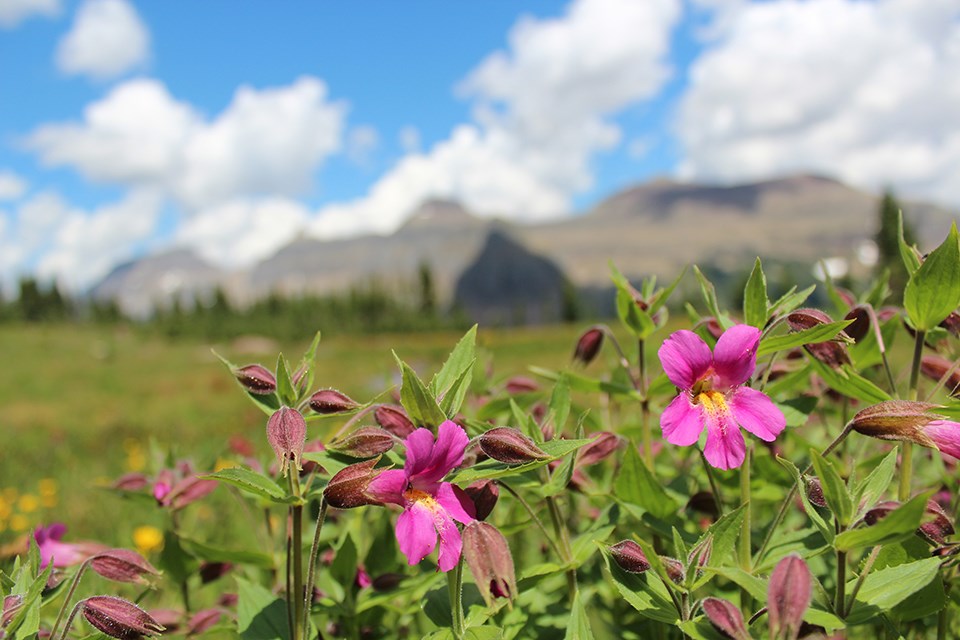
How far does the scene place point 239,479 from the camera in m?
1.29

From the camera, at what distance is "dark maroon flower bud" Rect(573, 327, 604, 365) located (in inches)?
89.4

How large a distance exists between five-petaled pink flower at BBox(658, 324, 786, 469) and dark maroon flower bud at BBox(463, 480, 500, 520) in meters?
0.37

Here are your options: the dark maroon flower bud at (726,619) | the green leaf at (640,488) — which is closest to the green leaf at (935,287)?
the green leaf at (640,488)

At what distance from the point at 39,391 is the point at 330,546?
23732mm

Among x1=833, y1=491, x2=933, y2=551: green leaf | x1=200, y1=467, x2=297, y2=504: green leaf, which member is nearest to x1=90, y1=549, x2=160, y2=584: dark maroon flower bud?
x1=200, y1=467, x2=297, y2=504: green leaf

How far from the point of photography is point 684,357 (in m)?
1.38

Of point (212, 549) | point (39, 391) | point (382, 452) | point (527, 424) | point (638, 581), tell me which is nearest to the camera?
point (382, 452)

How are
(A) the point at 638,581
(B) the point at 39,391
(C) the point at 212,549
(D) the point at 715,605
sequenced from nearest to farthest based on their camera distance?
(D) the point at 715,605 < (A) the point at 638,581 < (C) the point at 212,549 < (B) the point at 39,391

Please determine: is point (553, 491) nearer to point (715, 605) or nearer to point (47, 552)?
point (715, 605)

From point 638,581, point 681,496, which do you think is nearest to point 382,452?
point 638,581

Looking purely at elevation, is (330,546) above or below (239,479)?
below

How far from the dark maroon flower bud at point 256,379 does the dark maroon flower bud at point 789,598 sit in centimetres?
112

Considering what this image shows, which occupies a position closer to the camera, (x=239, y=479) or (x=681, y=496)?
(x=239, y=479)

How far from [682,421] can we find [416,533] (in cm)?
56
